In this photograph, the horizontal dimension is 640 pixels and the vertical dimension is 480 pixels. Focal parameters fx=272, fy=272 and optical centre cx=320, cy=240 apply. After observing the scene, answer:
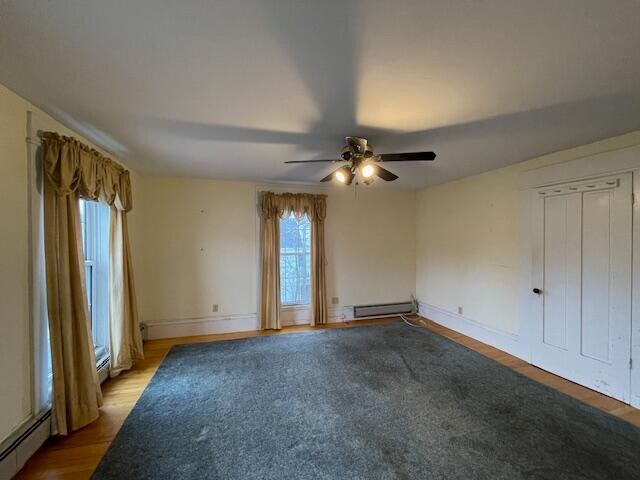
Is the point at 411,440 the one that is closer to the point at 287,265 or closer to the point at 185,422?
the point at 185,422

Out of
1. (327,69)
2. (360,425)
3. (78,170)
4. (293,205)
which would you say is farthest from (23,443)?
(293,205)

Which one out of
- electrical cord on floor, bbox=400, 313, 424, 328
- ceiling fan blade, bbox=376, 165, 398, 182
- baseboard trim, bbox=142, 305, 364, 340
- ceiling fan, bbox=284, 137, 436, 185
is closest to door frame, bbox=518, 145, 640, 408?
electrical cord on floor, bbox=400, 313, 424, 328

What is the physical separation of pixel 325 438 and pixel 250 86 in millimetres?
2406

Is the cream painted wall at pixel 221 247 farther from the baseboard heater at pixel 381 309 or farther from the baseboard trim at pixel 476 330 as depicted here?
the baseboard trim at pixel 476 330

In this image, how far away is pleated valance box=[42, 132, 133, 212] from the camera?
1.94 metres

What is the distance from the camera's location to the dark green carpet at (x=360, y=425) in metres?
1.69

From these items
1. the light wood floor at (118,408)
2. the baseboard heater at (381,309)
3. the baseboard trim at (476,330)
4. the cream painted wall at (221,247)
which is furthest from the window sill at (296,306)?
the baseboard trim at (476,330)

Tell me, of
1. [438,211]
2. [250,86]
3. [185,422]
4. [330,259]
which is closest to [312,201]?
Result: [330,259]

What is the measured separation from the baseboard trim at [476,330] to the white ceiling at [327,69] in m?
2.36

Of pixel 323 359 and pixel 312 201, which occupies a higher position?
pixel 312 201

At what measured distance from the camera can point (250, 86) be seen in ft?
5.44

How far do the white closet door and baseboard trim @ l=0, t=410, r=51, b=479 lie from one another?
14.9 ft

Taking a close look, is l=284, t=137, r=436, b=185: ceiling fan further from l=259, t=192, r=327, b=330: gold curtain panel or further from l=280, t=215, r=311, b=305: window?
l=280, t=215, r=311, b=305: window

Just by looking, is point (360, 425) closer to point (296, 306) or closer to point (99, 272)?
point (296, 306)
